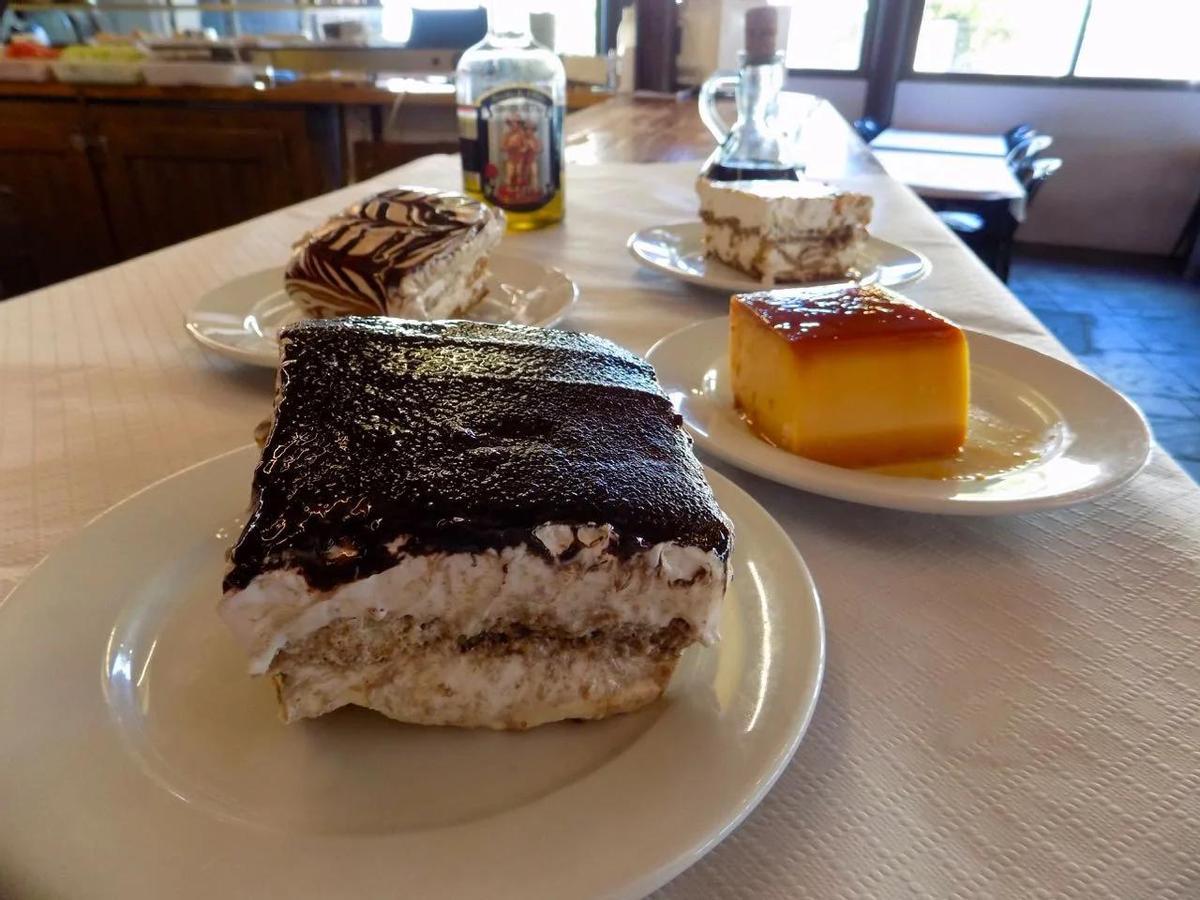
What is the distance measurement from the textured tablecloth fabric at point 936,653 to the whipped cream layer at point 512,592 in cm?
11

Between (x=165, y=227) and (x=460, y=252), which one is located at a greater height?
(x=460, y=252)

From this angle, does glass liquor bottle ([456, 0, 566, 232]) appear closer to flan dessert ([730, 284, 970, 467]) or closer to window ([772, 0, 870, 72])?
flan dessert ([730, 284, 970, 467])

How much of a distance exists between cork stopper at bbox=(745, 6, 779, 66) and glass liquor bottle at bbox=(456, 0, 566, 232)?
0.43m

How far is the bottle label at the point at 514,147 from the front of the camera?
1179 millimetres

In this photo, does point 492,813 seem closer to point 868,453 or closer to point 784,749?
point 784,749

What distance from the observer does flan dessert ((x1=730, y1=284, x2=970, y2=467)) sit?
2.10 ft

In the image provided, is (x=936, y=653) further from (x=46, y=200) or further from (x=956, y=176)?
(x=46, y=200)

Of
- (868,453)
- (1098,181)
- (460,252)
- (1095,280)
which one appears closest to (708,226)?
(460,252)

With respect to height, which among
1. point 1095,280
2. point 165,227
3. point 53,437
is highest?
point 53,437

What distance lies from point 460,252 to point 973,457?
557 millimetres

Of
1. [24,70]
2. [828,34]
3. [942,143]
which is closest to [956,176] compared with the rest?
[942,143]

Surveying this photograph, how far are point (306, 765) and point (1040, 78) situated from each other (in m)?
5.21

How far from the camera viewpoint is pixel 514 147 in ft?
3.97

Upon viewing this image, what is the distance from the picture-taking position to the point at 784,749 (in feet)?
1.18
